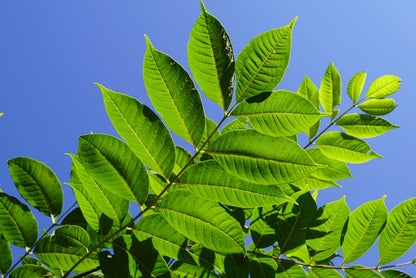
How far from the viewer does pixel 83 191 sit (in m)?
1.40

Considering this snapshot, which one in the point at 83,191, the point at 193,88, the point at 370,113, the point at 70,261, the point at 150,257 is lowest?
the point at 70,261

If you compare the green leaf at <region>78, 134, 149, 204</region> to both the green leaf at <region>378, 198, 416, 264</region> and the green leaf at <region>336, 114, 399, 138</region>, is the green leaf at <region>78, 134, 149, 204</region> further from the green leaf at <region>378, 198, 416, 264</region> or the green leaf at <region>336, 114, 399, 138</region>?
the green leaf at <region>336, 114, 399, 138</region>

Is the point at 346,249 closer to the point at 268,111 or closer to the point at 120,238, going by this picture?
the point at 268,111

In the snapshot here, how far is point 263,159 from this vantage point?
4.01ft

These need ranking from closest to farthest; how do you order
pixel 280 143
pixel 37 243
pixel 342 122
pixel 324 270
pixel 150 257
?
pixel 280 143, pixel 150 257, pixel 37 243, pixel 324 270, pixel 342 122

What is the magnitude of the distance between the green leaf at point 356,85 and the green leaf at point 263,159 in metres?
1.57

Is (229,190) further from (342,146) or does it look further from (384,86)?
(384,86)

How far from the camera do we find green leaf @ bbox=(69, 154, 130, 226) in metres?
1.28

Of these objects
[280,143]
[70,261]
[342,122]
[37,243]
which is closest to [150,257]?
[70,261]

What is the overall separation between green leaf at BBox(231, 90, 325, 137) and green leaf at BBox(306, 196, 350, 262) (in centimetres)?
58

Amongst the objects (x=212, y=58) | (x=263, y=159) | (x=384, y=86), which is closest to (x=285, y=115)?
(x=263, y=159)

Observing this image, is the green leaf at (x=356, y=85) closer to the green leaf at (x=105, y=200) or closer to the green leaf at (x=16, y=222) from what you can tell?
the green leaf at (x=105, y=200)

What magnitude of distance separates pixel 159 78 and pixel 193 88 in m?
0.12

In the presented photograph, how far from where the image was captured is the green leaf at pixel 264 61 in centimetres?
124
